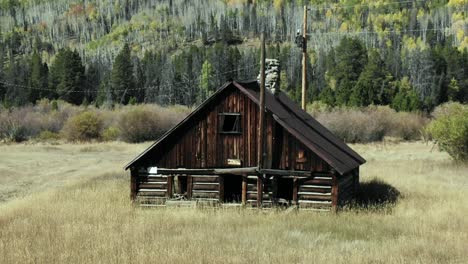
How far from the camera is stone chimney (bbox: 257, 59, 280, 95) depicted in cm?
2445

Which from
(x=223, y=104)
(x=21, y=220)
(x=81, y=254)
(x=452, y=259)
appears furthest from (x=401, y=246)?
(x=21, y=220)

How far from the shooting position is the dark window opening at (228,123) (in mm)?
21453

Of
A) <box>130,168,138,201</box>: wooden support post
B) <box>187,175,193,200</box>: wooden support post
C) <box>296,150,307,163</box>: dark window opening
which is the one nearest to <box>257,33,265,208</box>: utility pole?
<box>296,150,307,163</box>: dark window opening

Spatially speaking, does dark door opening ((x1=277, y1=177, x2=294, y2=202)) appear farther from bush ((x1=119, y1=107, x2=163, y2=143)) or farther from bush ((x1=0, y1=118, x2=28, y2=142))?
bush ((x1=0, y1=118, x2=28, y2=142))

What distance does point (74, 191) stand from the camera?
1023 inches

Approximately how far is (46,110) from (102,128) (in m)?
22.5

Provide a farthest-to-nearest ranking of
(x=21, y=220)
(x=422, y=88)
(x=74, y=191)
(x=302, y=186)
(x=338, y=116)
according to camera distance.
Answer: (x=422, y=88) → (x=338, y=116) → (x=74, y=191) → (x=302, y=186) → (x=21, y=220)

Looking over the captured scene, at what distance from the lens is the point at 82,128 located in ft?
219

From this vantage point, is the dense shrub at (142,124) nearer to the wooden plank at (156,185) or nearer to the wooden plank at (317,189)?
the wooden plank at (156,185)

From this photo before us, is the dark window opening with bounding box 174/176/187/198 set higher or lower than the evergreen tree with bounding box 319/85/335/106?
higher

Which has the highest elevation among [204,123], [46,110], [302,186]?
[204,123]

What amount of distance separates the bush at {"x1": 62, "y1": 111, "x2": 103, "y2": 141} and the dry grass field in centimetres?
3848

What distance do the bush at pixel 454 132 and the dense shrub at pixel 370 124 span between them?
2119 cm

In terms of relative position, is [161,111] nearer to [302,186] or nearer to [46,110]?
[46,110]
